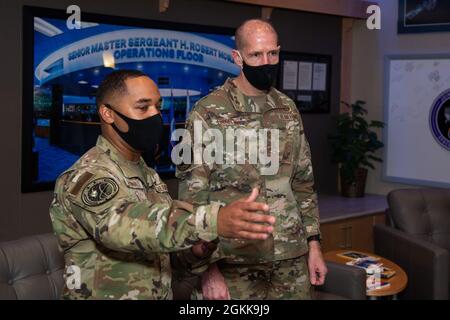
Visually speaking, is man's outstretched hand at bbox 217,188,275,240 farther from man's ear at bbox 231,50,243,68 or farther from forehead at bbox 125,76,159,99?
man's ear at bbox 231,50,243,68

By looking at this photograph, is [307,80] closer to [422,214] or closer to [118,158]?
[422,214]

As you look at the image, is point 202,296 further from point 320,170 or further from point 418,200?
point 320,170

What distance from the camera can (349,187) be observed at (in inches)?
213

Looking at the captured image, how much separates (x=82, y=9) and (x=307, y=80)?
222 cm

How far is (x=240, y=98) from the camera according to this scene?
2.27 meters

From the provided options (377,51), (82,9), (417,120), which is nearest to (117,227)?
(82,9)

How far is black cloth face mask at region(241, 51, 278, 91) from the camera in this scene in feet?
7.30

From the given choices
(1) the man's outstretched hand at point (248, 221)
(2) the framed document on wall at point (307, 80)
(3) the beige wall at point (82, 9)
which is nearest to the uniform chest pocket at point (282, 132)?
(1) the man's outstretched hand at point (248, 221)

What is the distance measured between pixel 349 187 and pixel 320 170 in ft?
1.08

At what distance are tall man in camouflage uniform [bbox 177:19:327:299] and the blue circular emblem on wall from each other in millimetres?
3038

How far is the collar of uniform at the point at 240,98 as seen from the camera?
2.25 meters

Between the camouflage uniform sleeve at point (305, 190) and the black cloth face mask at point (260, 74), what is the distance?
0.23 m

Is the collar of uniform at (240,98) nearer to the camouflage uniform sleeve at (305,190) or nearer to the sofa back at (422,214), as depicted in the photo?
the camouflage uniform sleeve at (305,190)

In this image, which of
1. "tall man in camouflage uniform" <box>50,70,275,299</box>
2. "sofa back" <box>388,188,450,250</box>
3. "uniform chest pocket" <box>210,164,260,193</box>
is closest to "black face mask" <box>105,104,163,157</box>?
"tall man in camouflage uniform" <box>50,70,275,299</box>
